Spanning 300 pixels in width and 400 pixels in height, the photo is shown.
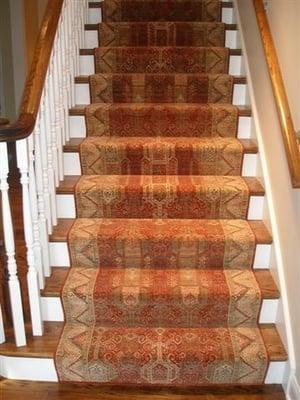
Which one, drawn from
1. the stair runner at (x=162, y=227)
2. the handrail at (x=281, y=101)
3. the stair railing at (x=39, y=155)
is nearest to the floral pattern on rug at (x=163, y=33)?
the stair runner at (x=162, y=227)

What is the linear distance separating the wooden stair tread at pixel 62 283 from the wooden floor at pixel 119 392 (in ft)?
1.28

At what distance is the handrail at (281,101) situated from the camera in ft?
5.62

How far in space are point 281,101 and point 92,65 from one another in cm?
154

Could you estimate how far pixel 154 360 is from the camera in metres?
1.83

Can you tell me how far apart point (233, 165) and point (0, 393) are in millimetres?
1641

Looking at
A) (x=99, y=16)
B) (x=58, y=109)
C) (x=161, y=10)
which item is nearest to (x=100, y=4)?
(x=99, y=16)

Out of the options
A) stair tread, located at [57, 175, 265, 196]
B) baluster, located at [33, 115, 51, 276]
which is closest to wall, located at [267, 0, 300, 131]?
stair tread, located at [57, 175, 265, 196]

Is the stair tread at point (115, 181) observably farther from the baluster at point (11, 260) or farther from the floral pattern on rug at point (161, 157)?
the baluster at point (11, 260)

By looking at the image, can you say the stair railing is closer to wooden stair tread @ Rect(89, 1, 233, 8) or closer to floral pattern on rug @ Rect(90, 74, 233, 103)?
floral pattern on rug @ Rect(90, 74, 233, 103)

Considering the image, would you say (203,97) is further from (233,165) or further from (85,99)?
(85,99)

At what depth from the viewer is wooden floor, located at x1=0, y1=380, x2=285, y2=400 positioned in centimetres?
180

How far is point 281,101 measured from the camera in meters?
1.89

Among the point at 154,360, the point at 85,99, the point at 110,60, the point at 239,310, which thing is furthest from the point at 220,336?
the point at 110,60

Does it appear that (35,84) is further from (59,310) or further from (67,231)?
(59,310)
